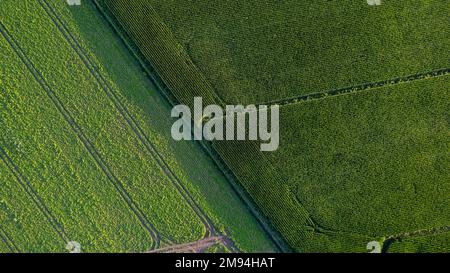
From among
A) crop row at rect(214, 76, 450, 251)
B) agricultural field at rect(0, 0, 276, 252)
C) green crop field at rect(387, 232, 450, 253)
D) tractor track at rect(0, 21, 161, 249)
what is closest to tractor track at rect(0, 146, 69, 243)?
agricultural field at rect(0, 0, 276, 252)

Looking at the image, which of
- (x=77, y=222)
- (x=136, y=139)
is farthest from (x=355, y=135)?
(x=77, y=222)

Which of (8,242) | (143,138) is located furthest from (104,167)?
(8,242)

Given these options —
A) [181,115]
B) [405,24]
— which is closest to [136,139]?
[181,115]

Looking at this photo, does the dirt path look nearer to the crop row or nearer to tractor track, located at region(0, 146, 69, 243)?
the crop row

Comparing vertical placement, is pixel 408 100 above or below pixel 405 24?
below

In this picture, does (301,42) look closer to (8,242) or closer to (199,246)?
(199,246)

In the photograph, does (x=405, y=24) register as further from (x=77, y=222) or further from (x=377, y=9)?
(x=77, y=222)

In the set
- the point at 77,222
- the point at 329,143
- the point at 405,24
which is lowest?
the point at 77,222
